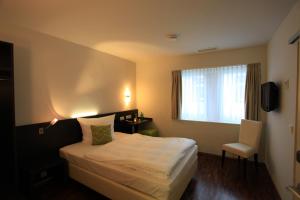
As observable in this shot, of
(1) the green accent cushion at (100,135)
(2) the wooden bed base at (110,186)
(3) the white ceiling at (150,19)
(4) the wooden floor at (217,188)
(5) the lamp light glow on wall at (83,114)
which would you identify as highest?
(3) the white ceiling at (150,19)

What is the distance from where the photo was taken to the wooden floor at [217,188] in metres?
2.38

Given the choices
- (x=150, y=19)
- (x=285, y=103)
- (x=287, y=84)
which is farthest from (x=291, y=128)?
(x=150, y=19)

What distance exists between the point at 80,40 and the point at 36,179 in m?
2.44

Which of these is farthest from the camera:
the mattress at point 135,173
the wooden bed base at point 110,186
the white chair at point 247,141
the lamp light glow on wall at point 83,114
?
the lamp light glow on wall at point 83,114

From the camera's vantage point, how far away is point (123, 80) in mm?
4469

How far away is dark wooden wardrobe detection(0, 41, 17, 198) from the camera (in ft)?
6.48

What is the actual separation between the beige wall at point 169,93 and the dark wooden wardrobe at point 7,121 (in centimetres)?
329

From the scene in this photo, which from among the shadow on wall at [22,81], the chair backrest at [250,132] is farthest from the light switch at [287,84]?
the shadow on wall at [22,81]

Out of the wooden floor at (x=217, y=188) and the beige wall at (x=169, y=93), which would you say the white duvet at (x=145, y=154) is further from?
the beige wall at (x=169, y=93)

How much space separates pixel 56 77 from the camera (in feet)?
9.44

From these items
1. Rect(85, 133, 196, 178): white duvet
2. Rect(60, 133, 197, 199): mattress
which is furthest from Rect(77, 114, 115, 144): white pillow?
Rect(85, 133, 196, 178): white duvet

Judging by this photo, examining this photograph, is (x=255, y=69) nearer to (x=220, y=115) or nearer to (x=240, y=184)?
(x=220, y=115)

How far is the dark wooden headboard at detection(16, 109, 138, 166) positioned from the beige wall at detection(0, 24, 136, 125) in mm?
146

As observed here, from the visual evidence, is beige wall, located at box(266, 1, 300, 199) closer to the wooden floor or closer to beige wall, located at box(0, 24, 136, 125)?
the wooden floor
